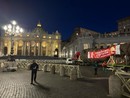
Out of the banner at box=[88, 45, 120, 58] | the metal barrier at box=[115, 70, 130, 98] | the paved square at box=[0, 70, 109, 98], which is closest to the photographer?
the metal barrier at box=[115, 70, 130, 98]

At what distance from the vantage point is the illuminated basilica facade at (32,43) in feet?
357

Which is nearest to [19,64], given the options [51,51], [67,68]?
Answer: [67,68]

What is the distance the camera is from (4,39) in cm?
10856

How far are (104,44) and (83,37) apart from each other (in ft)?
25.8

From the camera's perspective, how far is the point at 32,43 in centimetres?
11244

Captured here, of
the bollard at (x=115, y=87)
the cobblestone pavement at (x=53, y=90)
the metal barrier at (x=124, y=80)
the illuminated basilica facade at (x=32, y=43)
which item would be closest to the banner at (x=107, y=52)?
the cobblestone pavement at (x=53, y=90)

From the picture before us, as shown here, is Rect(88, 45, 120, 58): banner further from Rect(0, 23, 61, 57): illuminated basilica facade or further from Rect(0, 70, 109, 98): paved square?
Rect(0, 23, 61, 57): illuminated basilica facade

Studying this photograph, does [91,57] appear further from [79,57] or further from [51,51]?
[51,51]

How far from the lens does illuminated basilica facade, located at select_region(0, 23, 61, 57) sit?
10888cm

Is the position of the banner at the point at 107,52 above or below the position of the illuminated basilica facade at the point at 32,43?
below

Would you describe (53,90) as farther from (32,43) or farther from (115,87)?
(32,43)

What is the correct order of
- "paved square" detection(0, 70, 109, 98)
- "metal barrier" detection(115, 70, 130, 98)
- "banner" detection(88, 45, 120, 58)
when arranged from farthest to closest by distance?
"banner" detection(88, 45, 120, 58)
"paved square" detection(0, 70, 109, 98)
"metal barrier" detection(115, 70, 130, 98)

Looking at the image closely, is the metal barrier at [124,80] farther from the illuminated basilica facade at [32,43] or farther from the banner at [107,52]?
the illuminated basilica facade at [32,43]

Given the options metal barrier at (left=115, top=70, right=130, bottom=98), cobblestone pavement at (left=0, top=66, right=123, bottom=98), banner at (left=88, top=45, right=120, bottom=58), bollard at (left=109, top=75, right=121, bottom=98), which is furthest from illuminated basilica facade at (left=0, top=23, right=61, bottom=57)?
bollard at (left=109, top=75, right=121, bottom=98)
